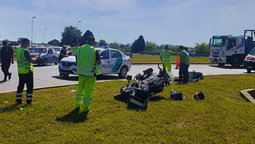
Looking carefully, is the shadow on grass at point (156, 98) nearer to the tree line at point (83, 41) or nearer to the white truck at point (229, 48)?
the white truck at point (229, 48)

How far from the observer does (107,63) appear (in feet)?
48.4

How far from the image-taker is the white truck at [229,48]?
27.3 m

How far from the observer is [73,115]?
6.10 meters

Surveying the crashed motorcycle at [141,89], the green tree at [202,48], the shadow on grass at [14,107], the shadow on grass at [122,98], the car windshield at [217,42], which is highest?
the green tree at [202,48]

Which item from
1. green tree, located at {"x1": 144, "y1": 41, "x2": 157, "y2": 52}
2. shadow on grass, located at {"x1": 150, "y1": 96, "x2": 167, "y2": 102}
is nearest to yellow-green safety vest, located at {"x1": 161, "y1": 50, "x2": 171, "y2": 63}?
shadow on grass, located at {"x1": 150, "y1": 96, "x2": 167, "y2": 102}

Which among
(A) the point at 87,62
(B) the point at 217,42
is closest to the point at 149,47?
(B) the point at 217,42

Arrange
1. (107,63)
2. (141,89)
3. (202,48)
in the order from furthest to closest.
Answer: (202,48), (107,63), (141,89)

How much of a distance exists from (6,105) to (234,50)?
80.5 feet

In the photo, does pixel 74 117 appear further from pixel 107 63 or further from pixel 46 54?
pixel 46 54

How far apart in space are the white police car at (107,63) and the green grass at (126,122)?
6018 millimetres

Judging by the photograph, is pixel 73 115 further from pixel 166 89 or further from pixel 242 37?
pixel 242 37

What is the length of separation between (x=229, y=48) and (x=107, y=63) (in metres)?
16.7

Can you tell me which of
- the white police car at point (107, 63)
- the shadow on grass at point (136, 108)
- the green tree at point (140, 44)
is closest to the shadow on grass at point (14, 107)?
the shadow on grass at point (136, 108)

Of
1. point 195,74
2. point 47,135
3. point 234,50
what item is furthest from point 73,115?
point 234,50
